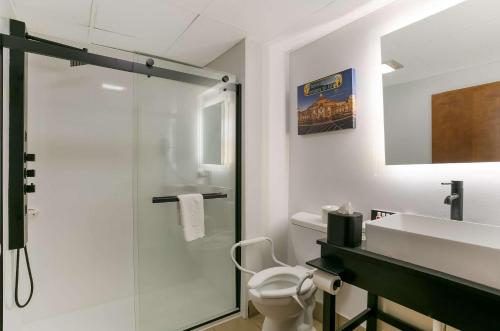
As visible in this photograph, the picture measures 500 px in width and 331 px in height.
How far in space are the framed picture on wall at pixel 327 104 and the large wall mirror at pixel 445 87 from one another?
0.71 feet

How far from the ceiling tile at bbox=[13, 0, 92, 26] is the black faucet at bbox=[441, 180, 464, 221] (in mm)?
2208

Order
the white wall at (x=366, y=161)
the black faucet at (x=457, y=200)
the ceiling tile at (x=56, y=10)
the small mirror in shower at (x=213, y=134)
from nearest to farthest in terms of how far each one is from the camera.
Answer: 1. the black faucet at (x=457, y=200)
2. the white wall at (x=366, y=161)
3. the ceiling tile at (x=56, y=10)
4. the small mirror in shower at (x=213, y=134)

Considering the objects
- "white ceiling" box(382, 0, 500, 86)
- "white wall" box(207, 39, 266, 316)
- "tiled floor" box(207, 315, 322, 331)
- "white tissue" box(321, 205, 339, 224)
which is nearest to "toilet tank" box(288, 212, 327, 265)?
"white tissue" box(321, 205, 339, 224)

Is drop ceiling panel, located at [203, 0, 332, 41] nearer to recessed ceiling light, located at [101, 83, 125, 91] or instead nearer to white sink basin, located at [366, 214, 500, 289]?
recessed ceiling light, located at [101, 83, 125, 91]

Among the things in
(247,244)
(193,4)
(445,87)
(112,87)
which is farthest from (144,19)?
(445,87)

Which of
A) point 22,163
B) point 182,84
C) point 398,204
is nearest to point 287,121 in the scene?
point 182,84

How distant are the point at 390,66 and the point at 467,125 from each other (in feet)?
1.75

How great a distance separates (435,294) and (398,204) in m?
0.78

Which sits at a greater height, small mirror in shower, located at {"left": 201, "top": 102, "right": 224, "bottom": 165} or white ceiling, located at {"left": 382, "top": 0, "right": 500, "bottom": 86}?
white ceiling, located at {"left": 382, "top": 0, "right": 500, "bottom": 86}

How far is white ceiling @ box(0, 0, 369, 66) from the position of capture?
Result: 1.53 metres

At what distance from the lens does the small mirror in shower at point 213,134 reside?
1.91m

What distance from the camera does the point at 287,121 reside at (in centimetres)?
218

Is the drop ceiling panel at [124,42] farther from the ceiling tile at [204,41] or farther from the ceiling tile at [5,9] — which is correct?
the ceiling tile at [5,9]

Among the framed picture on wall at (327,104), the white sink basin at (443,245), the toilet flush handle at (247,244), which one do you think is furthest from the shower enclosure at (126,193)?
the white sink basin at (443,245)
